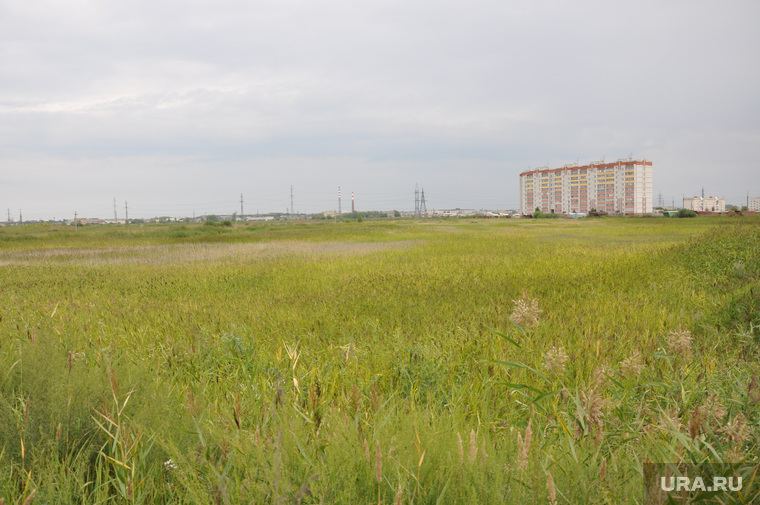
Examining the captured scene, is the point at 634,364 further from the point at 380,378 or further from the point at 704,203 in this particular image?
the point at 704,203

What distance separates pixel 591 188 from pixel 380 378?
150 m

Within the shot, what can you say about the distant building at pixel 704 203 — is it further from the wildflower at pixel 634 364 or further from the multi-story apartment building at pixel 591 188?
the wildflower at pixel 634 364

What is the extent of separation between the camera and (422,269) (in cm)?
1054

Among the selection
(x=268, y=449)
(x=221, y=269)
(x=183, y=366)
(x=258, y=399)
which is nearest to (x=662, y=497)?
(x=268, y=449)

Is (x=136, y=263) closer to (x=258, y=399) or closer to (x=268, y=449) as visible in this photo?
(x=258, y=399)

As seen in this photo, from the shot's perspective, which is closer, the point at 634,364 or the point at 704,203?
the point at 634,364

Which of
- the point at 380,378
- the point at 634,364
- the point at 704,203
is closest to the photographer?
the point at 634,364

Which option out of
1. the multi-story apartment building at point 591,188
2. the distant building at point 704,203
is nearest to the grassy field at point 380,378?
the multi-story apartment building at point 591,188

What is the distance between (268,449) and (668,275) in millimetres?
9227

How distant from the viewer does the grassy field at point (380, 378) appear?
140cm

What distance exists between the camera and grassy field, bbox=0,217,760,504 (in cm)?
140

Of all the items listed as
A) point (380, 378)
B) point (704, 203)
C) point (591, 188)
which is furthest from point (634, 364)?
point (704, 203)

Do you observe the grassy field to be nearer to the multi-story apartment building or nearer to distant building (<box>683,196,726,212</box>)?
the multi-story apartment building

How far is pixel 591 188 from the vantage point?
136250mm
